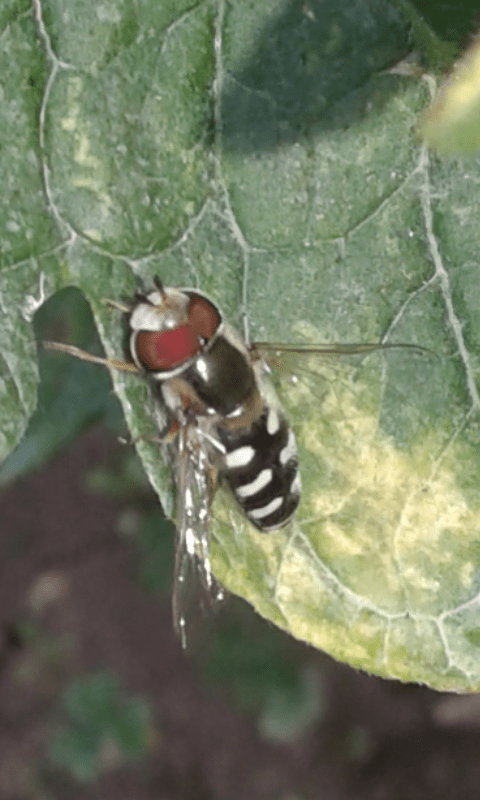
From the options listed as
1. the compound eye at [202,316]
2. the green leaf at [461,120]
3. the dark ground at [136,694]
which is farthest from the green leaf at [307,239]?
the dark ground at [136,694]

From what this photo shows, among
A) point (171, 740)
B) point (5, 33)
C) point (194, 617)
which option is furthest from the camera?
point (171, 740)

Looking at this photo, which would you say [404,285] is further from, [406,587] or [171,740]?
[171,740]

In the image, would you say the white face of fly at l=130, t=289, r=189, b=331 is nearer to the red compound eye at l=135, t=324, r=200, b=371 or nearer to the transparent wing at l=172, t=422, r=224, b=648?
the red compound eye at l=135, t=324, r=200, b=371

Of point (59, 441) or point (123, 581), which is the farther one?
point (123, 581)

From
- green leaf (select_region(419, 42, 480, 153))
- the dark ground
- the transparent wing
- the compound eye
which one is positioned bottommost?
the dark ground

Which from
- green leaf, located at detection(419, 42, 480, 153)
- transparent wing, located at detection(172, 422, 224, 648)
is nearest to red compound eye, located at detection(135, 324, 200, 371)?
transparent wing, located at detection(172, 422, 224, 648)

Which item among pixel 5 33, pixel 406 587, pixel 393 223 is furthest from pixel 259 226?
pixel 406 587
